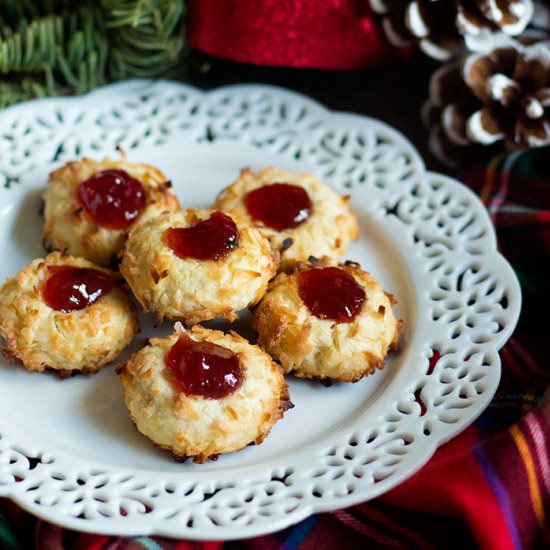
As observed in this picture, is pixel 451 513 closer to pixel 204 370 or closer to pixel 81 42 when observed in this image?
pixel 204 370

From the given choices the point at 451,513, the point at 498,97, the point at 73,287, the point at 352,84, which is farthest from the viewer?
the point at 352,84

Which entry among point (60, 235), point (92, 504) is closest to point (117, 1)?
point (60, 235)

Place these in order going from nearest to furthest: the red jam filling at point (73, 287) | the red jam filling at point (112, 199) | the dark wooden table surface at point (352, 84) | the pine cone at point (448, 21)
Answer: the red jam filling at point (73, 287) < the red jam filling at point (112, 199) < the pine cone at point (448, 21) < the dark wooden table surface at point (352, 84)

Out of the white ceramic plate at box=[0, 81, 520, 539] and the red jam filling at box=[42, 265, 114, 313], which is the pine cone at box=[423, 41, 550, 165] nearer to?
the white ceramic plate at box=[0, 81, 520, 539]

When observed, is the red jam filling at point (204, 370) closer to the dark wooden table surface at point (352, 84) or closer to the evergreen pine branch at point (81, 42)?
the evergreen pine branch at point (81, 42)

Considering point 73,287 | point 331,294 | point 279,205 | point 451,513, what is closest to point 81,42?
point 279,205

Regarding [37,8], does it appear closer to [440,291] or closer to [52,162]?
[52,162]

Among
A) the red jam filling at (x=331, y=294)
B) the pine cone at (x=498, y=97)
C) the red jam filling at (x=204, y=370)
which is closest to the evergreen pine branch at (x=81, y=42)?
the pine cone at (x=498, y=97)
